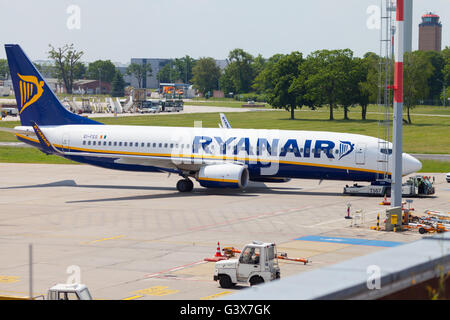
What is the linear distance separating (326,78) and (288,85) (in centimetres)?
1081

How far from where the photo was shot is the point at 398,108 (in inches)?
1620

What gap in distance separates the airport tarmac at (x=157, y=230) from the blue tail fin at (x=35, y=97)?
18.7 feet

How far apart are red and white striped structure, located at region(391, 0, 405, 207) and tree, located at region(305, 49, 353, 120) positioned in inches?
4670

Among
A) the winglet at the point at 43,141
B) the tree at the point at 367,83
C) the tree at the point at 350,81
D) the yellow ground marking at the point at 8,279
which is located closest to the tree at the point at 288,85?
the tree at the point at 350,81

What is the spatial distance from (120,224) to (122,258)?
9830mm

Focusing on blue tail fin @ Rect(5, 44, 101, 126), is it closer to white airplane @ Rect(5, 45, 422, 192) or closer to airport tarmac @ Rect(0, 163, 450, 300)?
white airplane @ Rect(5, 45, 422, 192)

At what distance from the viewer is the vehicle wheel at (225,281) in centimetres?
2770

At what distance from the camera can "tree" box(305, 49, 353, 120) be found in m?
160

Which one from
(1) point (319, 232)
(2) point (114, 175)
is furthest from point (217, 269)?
(2) point (114, 175)

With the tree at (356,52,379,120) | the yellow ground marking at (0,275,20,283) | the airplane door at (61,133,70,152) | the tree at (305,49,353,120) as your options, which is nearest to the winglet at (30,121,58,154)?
the airplane door at (61,133,70,152)

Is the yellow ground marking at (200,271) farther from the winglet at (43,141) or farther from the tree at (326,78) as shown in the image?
the tree at (326,78)

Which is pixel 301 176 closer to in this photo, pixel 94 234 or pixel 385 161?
pixel 385 161

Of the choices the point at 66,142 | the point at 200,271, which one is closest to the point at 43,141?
the point at 66,142
